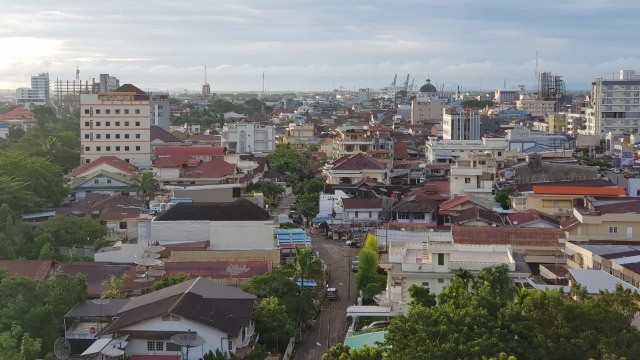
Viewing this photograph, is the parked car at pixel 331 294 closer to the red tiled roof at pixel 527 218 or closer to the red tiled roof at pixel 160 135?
the red tiled roof at pixel 527 218

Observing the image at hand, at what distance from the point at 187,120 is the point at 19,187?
5077 centimetres

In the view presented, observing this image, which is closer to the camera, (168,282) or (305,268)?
(168,282)

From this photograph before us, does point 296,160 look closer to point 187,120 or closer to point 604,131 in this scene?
point 604,131

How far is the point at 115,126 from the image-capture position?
4253 centimetres

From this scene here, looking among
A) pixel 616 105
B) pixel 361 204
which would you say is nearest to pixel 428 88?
pixel 616 105

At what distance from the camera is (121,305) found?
17141 millimetres

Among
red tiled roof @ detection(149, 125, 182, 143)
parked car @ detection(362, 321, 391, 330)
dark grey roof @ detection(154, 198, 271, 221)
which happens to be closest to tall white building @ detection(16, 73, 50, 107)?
red tiled roof @ detection(149, 125, 182, 143)

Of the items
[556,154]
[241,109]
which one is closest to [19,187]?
[556,154]

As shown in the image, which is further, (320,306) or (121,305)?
(320,306)

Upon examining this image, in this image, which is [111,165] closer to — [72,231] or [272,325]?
[72,231]

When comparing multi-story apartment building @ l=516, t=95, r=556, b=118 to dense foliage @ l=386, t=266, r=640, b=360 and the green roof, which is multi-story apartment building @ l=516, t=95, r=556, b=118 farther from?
dense foliage @ l=386, t=266, r=640, b=360

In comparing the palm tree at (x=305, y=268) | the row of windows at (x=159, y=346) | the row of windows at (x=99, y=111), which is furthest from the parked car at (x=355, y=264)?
the row of windows at (x=99, y=111)

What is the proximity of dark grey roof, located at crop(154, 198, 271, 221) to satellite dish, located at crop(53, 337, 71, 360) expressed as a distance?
887 cm

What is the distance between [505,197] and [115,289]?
646 inches
